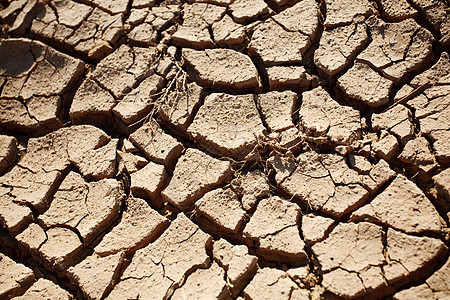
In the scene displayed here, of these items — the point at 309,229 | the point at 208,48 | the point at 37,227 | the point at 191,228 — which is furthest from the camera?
the point at 208,48

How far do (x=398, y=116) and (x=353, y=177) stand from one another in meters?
0.43

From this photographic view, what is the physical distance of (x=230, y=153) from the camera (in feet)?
7.26

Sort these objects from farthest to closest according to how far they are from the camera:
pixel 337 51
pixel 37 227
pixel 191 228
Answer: pixel 337 51, pixel 37 227, pixel 191 228

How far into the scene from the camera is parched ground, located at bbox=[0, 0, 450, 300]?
188 centimetres

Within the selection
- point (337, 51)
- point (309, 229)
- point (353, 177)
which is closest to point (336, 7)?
point (337, 51)

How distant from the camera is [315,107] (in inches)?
88.7

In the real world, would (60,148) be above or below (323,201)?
above

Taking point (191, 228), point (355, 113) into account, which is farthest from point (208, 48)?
point (191, 228)

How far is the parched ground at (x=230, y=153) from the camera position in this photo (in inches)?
74.0

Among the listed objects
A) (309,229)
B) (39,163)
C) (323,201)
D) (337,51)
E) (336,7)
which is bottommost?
(309,229)

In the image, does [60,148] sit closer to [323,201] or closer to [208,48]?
[208,48]

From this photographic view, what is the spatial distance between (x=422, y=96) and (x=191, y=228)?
1.41 m

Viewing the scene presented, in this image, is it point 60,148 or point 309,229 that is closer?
point 309,229

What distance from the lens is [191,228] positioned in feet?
6.78
